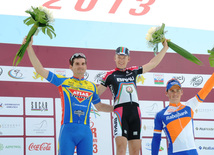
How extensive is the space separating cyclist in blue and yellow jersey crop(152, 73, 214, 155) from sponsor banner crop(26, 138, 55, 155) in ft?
9.58

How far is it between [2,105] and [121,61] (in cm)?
280

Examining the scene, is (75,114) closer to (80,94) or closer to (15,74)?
(80,94)

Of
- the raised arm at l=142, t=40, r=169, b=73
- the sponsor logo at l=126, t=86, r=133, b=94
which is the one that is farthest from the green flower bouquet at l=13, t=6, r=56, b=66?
the raised arm at l=142, t=40, r=169, b=73

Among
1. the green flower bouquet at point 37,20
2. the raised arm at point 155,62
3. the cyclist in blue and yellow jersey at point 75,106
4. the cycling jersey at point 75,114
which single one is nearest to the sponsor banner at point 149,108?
the raised arm at point 155,62

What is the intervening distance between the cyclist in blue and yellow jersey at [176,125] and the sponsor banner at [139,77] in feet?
9.19

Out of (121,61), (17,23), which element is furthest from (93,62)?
(121,61)

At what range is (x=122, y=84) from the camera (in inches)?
175

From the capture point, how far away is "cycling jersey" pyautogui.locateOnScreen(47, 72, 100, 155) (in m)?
3.88

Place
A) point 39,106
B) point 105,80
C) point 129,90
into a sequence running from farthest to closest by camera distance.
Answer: point 39,106, point 105,80, point 129,90

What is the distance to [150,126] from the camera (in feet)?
23.5

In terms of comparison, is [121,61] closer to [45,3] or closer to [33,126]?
[33,126]

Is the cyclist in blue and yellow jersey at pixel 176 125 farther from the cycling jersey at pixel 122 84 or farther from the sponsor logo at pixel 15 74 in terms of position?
the sponsor logo at pixel 15 74

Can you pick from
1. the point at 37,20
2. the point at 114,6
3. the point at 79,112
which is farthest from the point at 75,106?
the point at 114,6

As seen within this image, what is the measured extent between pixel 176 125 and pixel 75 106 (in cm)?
111
